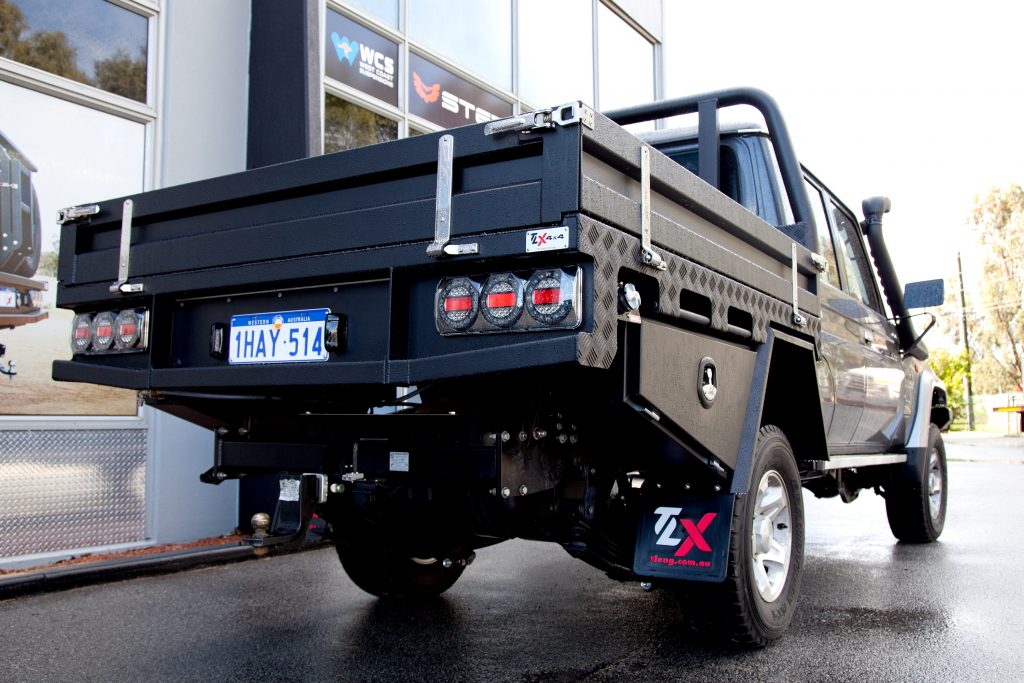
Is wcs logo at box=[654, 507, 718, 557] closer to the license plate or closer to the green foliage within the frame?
the license plate

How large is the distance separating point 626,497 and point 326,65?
5601mm

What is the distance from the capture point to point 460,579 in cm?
553

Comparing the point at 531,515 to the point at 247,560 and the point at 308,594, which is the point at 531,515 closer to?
the point at 308,594

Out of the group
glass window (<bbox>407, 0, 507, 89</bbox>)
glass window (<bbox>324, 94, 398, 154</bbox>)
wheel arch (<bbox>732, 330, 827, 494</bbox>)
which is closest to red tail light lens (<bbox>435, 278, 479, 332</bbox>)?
wheel arch (<bbox>732, 330, 827, 494</bbox>)

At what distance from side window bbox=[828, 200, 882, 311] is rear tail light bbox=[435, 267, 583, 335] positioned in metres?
3.28

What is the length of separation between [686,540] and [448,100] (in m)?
7.13

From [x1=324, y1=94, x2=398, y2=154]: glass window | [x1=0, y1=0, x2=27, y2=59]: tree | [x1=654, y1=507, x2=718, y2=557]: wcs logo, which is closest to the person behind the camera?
[x1=654, y1=507, x2=718, y2=557]: wcs logo

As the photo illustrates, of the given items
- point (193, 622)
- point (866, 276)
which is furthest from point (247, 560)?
point (866, 276)

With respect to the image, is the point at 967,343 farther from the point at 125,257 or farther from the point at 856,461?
the point at 125,257

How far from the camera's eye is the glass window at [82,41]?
603 cm

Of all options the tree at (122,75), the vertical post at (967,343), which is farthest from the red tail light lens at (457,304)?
the vertical post at (967,343)

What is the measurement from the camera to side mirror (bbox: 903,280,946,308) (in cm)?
610

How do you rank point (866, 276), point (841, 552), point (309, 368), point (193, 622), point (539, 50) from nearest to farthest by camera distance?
1. point (309, 368)
2. point (193, 622)
3. point (866, 276)
4. point (841, 552)
5. point (539, 50)

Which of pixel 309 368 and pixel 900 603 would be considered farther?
pixel 900 603
